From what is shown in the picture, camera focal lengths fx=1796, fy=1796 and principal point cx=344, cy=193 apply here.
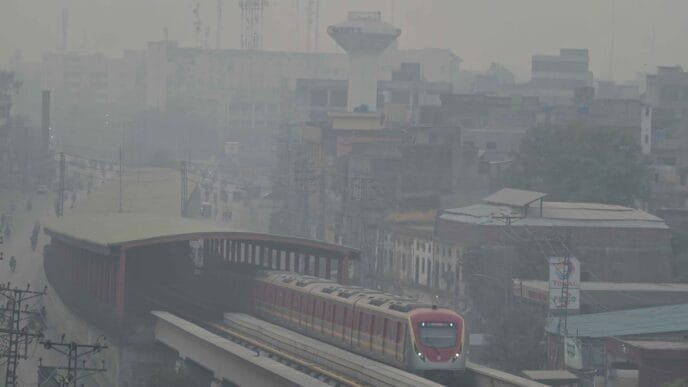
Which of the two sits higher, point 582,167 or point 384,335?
point 582,167

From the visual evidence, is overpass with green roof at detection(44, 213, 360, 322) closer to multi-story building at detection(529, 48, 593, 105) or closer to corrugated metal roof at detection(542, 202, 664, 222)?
corrugated metal roof at detection(542, 202, 664, 222)

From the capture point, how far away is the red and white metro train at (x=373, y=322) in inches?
1359

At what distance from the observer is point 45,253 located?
65312mm

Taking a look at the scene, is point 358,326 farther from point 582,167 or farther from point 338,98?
point 338,98

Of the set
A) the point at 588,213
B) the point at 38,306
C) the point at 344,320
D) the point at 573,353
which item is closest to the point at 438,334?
the point at 344,320

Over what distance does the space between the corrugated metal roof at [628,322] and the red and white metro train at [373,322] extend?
766 cm

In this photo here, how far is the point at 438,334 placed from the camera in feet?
114

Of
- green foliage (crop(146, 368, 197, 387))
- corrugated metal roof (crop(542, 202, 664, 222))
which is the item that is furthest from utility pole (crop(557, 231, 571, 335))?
corrugated metal roof (crop(542, 202, 664, 222))

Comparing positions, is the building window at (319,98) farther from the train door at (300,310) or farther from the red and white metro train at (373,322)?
the train door at (300,310)

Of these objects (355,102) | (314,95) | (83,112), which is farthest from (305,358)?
(83,112)

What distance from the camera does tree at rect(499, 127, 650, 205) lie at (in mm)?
82000

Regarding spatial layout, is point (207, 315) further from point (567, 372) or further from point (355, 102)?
point (355, 102)

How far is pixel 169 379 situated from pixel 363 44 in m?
116

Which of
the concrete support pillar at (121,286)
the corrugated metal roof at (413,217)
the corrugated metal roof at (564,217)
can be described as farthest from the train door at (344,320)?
the corrugated metal roof at (413,217)
